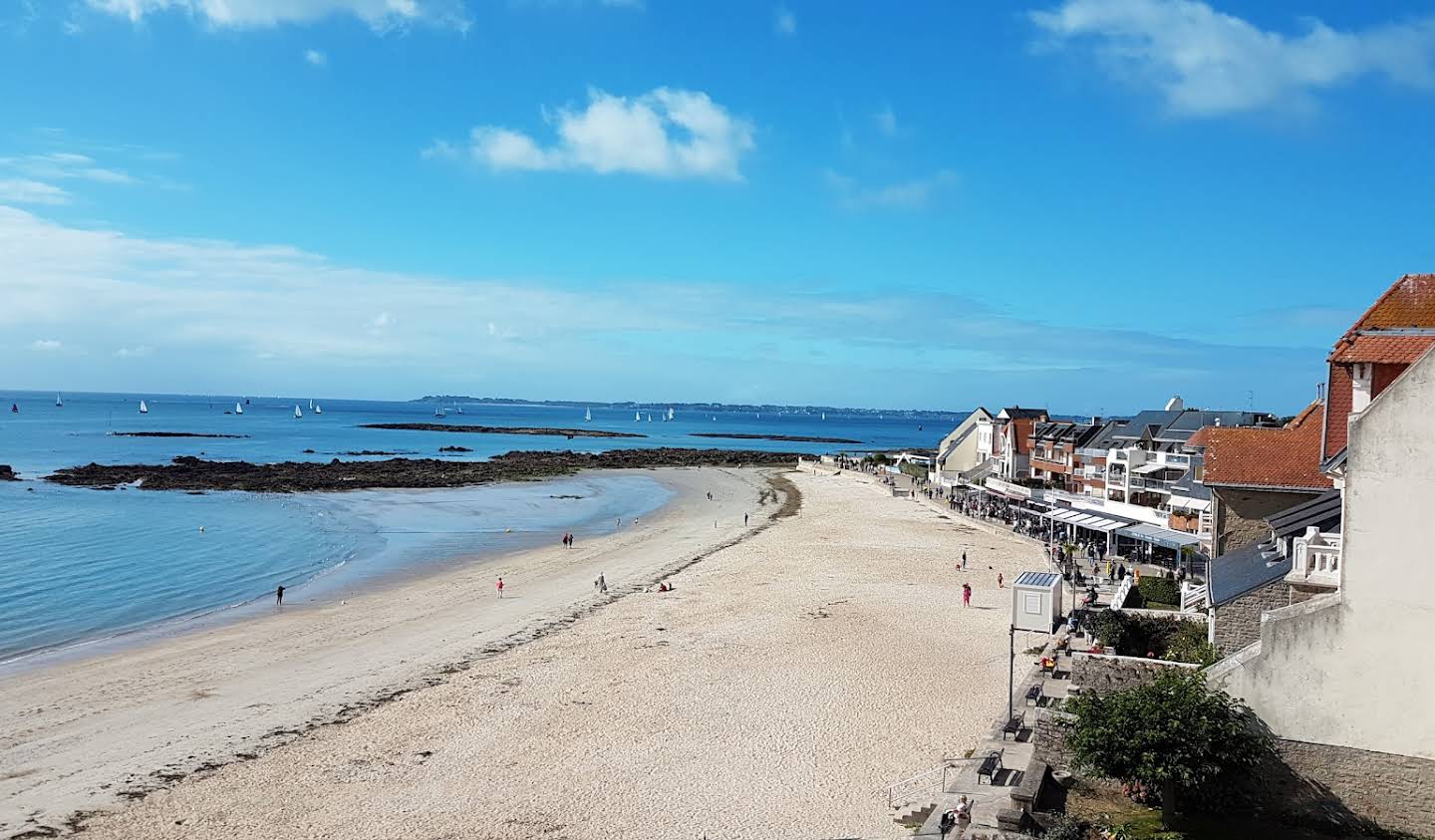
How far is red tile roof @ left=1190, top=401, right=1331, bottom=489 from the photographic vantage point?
1681 centimetres

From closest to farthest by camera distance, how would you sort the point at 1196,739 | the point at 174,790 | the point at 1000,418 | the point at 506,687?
the point at 1196,739 < the point at 174,790 < the point at 506,687 < the point at 1000,418

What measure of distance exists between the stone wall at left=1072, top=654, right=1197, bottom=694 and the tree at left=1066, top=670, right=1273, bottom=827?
6.29 ft

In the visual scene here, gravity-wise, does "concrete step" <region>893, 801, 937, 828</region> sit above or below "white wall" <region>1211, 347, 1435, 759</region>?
below

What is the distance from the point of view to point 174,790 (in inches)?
574

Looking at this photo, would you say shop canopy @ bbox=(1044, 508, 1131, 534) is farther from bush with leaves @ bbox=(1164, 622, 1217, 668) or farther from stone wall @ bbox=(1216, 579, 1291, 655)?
stone wall @ bbox=(1216, 579, 1291, 655)

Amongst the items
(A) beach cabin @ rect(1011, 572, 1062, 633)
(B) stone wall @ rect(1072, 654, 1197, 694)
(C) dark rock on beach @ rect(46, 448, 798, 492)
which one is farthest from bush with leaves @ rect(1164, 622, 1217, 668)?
(C) dark rock on beach @ rect(46, 448, 798, 492)

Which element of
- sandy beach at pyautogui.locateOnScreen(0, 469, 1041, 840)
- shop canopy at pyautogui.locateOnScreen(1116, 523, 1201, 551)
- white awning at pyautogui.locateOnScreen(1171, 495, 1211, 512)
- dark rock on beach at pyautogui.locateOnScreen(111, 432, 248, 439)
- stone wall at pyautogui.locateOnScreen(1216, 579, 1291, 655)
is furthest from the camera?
dark rock on beach at pyautogui.locateOnScreen(111, 432, 248, 439)

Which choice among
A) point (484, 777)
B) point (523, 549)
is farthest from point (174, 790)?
point (523, 549)

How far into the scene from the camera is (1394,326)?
13.1 meters

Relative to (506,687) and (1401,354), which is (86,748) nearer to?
(506,687)

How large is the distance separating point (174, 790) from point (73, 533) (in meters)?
32.3

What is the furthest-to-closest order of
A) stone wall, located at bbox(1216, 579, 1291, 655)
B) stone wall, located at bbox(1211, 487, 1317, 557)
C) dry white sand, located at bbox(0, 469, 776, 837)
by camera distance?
stone wall, located at bbox(1211, 487, 1317, 557) → dry white sand, located at bbox(0, 469, 776, 837) → stone wall, located at bbox(1216, 579, 1291, 655)

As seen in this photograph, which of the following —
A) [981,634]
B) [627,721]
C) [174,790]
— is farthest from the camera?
[981,634]

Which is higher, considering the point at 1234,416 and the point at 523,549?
the point at 1234,416
